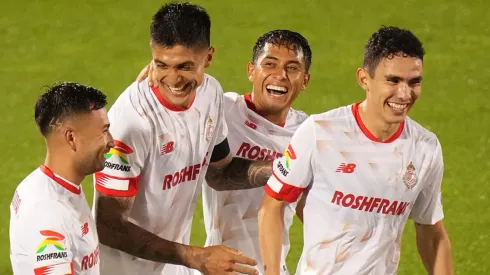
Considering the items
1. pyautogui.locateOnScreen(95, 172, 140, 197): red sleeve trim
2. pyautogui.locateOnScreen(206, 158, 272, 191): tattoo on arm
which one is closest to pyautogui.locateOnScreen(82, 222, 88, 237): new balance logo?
pyautogui.locateOnScreen(95, 172, 140, 197): red sleeve trim

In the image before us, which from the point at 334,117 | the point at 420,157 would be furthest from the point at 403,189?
the point at 334,117

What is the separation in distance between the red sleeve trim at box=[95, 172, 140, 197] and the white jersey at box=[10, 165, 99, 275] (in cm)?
39

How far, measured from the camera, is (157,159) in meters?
4.70

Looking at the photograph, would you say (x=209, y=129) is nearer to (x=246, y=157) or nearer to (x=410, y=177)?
(x=246, y=157)

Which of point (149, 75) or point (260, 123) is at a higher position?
point (149, 75)

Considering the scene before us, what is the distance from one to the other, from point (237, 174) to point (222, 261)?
2.78ft

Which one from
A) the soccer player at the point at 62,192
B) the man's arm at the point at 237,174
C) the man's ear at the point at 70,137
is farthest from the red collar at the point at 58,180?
the man's arm at the point at 237,174

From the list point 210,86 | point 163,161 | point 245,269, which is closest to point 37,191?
point 163,161

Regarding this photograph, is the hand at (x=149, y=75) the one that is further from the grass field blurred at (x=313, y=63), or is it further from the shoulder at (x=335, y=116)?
the grass field blurred at (x=313, y=63)

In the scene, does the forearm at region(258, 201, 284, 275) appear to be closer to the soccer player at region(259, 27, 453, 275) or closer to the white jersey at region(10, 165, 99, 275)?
the soccer player at region(259, 27, 453, 275)

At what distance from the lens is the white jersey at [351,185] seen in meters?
4.46

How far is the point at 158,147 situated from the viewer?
184 inches

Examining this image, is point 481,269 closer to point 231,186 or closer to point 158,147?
point 231,186

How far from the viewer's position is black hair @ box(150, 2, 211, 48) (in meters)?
4.64
